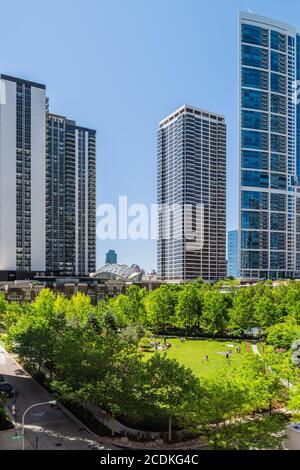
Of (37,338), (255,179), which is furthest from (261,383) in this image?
(255,179)

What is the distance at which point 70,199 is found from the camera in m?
124

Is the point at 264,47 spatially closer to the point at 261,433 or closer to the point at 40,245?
the point at 40,245

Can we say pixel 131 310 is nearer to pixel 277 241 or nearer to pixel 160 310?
pixel 160 310

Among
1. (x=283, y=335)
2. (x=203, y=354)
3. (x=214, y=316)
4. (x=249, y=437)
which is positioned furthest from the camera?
(x=214, y=316)

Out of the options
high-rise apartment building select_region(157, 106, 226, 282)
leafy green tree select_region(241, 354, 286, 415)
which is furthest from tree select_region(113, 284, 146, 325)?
high-rise apartment building select_region(157, 106, 226, 282)

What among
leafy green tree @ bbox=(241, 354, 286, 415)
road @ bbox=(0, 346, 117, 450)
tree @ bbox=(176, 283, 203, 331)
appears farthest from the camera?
tree @ bbox=(176, 283, 203, 331)

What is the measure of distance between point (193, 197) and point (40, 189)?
190 ft

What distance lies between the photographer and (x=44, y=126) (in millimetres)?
109875

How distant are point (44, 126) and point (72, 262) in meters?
40.1

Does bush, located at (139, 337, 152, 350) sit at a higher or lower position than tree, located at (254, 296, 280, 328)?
lower

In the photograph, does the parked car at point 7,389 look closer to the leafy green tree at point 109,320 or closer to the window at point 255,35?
the leafy green tree at point 109,320

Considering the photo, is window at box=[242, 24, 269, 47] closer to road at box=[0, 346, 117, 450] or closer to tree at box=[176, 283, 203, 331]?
tree at box=[176, 283, 203, 331]

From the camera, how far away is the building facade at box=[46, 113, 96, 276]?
120 metres

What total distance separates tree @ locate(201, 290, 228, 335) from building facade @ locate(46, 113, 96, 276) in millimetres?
64289
